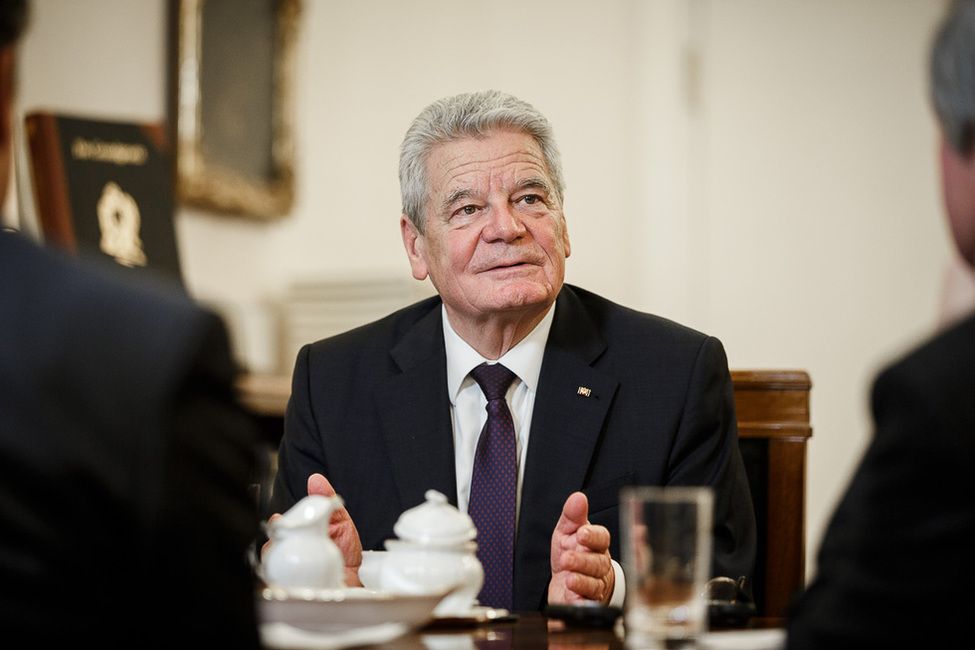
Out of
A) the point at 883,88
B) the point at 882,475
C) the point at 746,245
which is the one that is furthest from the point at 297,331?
the point at 882,475

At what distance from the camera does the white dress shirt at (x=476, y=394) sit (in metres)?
2.19

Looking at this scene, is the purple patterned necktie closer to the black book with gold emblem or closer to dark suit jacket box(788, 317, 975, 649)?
the black book with gold emblem

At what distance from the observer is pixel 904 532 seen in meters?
0.83

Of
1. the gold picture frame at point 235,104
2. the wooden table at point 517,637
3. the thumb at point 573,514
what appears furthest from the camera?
the gold picture frame at point 235,104

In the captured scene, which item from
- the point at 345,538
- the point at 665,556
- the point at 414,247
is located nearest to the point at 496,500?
the point at 345,538

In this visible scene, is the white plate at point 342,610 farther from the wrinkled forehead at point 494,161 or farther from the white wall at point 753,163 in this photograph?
the white wall at point 753,163

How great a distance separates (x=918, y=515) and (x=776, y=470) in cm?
151

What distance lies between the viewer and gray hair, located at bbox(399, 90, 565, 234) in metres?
2.33

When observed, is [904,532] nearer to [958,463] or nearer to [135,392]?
[958,463]

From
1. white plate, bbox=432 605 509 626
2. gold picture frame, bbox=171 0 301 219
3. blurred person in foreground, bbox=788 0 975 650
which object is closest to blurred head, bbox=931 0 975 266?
blurred person in foreground, bbox=788 0 975 650

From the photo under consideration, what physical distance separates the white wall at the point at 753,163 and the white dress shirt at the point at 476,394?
2016 mm

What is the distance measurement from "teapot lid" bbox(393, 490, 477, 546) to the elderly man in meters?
0.69

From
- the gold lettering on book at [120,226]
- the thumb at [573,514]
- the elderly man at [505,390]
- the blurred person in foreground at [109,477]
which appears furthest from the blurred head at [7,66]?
the gold lettering on book at [120,226]

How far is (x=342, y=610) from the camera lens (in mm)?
1174
